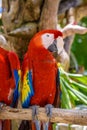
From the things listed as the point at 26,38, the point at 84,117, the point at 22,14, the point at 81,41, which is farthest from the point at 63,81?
the point at 81,41

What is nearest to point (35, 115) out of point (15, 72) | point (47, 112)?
point (47, 112)

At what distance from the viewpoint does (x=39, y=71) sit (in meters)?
1.21

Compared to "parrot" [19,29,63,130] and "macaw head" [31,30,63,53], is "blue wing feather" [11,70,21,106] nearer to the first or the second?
"parrot" [19,29,63,130]

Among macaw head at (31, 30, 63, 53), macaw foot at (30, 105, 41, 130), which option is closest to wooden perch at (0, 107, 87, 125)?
macaw foot at (30, 105, 41, 130)

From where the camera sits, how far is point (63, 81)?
1.55 meters

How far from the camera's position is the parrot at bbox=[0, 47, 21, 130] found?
1.18 m

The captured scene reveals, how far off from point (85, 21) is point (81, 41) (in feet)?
0.48

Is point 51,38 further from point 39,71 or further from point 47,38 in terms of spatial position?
point 39,71

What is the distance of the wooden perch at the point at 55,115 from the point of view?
109 centimetres

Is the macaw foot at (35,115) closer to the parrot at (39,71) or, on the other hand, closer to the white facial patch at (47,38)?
the parrot at (39,71)

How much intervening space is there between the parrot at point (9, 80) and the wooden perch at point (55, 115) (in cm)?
5

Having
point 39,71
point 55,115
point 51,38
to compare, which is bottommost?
point 55,115

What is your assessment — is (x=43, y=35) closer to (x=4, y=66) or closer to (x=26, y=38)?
(x=4, y=66)

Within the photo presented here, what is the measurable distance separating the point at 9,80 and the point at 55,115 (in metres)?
0.19
